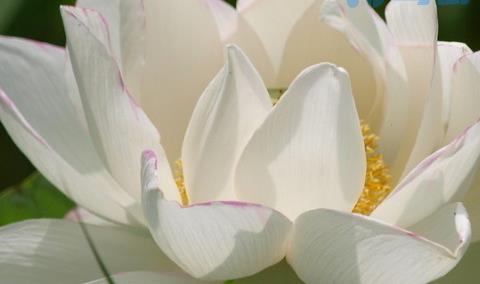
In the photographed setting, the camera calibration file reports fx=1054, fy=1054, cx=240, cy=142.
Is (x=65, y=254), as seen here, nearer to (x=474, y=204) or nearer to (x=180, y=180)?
(x=180, y=180)

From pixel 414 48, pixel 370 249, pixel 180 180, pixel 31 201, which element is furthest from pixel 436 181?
pixel 31 201

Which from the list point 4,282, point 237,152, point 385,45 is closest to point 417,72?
point 385,45

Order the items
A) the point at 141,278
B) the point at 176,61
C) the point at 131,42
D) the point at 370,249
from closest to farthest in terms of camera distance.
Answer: the point at 370,249, the point at 141,278, the point at 131,42, the point at 176,61

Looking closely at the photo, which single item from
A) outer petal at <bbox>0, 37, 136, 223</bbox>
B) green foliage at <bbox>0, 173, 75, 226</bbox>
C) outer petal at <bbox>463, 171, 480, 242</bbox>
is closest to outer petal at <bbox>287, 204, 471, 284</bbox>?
outer petal at <bbox>463, 171, 480, 242</bbox>

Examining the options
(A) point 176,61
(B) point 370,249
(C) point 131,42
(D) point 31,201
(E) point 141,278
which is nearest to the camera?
(B) point 370,249

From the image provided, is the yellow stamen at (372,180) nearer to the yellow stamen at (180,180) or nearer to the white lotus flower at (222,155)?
the white lotus flower at (222,155)

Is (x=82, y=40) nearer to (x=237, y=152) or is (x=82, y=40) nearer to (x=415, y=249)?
(x=237, y=152)
